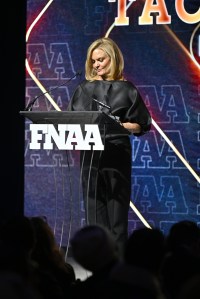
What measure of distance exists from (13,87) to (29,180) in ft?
2.78

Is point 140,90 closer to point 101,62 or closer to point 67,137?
point 101,62

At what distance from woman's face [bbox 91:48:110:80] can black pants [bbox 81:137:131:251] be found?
481 mm

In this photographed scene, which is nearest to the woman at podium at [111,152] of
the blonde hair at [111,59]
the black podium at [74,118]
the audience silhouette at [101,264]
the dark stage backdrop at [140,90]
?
the blonde hair at [111,59]

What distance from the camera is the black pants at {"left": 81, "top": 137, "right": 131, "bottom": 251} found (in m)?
4.60

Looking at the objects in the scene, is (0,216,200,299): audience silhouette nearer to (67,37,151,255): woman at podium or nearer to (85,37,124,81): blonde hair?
(67,37,151,255): woman at podium

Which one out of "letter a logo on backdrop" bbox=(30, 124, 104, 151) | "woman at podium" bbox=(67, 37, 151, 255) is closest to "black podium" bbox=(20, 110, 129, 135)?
"letter a logo on backdrop" bbox=(30, 124, 104, 151)

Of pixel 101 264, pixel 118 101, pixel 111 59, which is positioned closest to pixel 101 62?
pixel 111 59

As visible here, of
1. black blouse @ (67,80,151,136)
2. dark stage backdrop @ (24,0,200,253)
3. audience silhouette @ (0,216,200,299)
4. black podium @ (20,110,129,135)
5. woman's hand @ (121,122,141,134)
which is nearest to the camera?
audience silhouette @ (0,216,200,299)

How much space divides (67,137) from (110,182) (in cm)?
53

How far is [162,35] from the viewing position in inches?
242

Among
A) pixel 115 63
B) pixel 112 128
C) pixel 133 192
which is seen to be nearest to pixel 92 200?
pixel 112 128

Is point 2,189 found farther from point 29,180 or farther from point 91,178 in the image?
point 91,178

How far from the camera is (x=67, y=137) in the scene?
4.24m

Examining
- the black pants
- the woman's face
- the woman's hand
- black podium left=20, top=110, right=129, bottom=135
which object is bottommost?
the black pants
